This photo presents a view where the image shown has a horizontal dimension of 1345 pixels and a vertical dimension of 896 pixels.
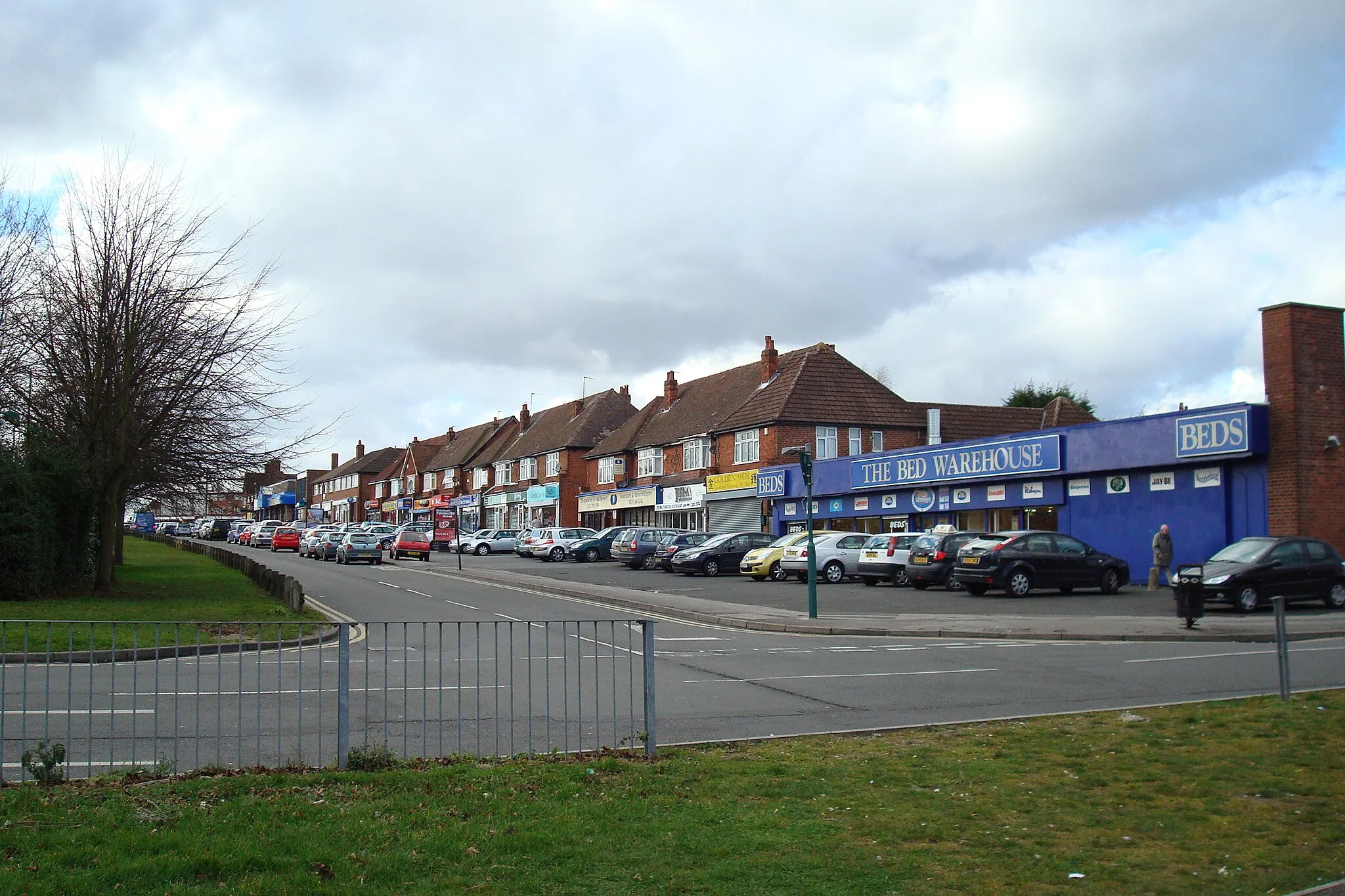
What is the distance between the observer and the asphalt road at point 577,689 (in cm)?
842

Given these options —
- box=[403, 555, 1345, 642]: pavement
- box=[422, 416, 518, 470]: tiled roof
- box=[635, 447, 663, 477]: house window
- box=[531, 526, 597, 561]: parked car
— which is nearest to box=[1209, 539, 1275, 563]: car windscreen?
box=[403, 555, 1345, 642]: pavement

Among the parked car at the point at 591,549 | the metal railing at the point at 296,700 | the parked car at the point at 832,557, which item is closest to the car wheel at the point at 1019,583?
the parked car at the point at 832,557

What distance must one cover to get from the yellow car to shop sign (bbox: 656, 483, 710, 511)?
20.7 meters

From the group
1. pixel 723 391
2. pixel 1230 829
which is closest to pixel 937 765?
pixel 1230 829

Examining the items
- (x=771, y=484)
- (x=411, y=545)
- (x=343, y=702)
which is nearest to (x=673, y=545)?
(x=771, y=484)

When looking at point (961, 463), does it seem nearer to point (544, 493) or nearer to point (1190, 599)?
point (1190, 599)

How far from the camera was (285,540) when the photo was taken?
68188 mm

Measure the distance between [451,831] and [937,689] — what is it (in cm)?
759

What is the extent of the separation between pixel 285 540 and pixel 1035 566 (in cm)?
5248

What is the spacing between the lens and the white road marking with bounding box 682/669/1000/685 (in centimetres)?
1277

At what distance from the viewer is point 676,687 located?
1223 centimetres

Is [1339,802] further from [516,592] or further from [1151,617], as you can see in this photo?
[516,592]

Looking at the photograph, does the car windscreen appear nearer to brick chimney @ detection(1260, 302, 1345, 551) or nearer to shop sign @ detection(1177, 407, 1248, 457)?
brick chimney @ detection(1260, 302, 1345, 551)

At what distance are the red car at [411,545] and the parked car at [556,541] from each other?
17.0ft
